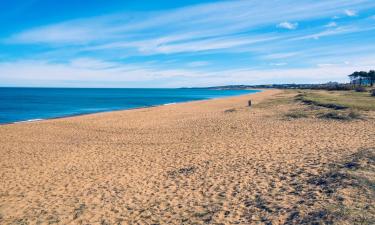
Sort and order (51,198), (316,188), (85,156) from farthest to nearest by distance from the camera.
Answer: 1. (85,156)
2. (51,198)
3. (316,188)

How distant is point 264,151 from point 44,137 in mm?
15241

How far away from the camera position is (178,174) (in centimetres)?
1062

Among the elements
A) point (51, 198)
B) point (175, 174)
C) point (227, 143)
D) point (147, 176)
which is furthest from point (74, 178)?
point (227, 143)

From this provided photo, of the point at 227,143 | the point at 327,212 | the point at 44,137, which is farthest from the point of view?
the point at 44,137

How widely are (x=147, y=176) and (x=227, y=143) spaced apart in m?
6.09

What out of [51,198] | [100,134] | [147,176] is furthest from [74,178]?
[100,134]

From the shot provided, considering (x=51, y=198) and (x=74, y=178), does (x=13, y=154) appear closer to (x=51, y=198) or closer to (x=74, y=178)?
(x=74, y=178)

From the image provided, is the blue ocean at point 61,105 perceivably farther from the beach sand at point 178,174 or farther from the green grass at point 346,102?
the green grass at point 346,102

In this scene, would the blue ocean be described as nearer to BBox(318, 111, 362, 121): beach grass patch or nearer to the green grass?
the green grass

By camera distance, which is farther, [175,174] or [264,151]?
[264,151]

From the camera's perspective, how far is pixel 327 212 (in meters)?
6.45

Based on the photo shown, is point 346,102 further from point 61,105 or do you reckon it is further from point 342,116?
point 61,105

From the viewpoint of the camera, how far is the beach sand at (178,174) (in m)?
7.38

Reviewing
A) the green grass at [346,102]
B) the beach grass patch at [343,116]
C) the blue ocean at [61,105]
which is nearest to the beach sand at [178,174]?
the beach grass patch at [343,116]
